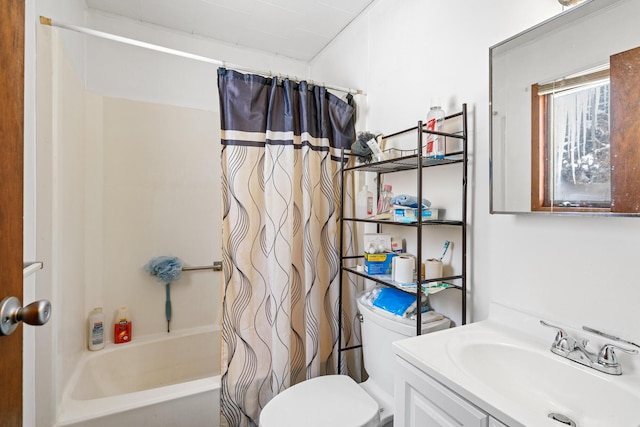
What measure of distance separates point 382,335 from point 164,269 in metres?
1.47

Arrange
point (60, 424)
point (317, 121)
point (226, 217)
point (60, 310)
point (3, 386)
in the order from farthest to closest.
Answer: point (317, 121) < point (226, 217) < point (60, 310) < point (60, 424) < point (3, 386)

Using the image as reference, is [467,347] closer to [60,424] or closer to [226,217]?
[226,217]

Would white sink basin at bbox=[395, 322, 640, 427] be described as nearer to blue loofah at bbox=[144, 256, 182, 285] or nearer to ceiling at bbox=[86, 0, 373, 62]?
blue loofah at bbox=[144, 256, 182, 285]

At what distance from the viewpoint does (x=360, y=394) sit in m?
1.29

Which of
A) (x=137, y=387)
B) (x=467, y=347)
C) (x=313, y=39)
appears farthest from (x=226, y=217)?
(x=313, y=39)

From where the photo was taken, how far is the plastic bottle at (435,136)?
1.22 m

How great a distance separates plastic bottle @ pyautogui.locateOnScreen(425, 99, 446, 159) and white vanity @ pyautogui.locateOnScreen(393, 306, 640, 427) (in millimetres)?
650

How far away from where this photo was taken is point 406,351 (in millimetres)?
874

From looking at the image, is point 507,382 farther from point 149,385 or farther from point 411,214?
point 149,385

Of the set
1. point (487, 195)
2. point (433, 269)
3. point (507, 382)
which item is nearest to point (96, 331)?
point (433, 269)

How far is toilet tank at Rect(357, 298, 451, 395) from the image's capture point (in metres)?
1.21

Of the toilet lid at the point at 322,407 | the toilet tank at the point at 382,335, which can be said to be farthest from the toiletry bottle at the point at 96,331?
the toilet tank at the point at 382,335

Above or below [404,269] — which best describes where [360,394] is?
below

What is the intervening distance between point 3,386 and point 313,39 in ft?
7.52
